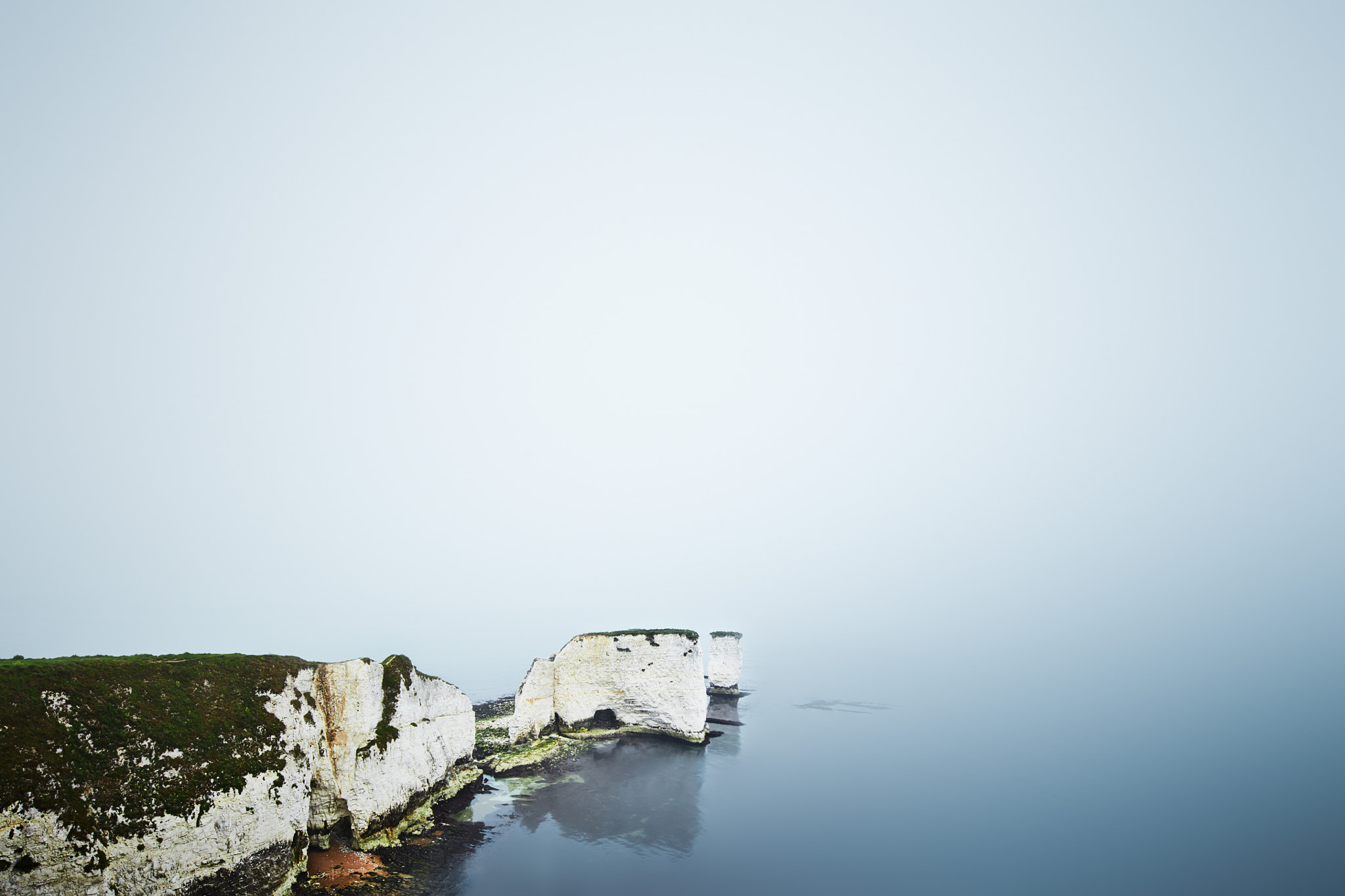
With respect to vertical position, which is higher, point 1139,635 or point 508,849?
point 508,849

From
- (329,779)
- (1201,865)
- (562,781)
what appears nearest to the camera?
(329,779)

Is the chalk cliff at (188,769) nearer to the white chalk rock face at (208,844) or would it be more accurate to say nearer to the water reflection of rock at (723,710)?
the white chalk rock face at (208,844)

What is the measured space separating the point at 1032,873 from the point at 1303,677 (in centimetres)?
7844

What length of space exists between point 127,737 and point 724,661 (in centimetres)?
4811

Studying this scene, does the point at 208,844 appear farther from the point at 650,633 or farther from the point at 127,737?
the point at 650,633

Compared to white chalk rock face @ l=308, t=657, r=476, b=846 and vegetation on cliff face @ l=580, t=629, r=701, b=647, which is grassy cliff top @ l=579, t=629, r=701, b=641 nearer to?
vegetation on cliff face @ l=580, t=629, r=701, b=647

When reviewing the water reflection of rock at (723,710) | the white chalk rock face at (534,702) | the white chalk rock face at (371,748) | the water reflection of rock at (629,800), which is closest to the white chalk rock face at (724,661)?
the water reflection of rock at (723,710)

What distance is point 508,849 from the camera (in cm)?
1903

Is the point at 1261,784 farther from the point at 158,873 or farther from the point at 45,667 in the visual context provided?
the point at 45,667

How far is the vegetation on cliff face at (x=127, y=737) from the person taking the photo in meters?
10.3

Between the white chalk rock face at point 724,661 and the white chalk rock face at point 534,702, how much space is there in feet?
79.2

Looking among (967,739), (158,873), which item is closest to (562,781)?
(158,873)

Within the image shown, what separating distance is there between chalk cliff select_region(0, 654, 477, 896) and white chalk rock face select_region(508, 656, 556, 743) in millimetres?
11972

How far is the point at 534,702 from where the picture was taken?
3106 centimetres
